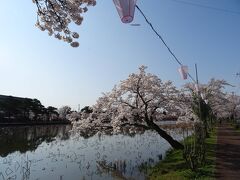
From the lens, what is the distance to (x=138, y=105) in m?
19.5

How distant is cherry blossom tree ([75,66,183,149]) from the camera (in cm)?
1853

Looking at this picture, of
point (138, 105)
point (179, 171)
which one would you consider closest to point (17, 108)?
point (138, 105)

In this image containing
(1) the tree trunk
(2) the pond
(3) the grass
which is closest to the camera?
(3) the grass

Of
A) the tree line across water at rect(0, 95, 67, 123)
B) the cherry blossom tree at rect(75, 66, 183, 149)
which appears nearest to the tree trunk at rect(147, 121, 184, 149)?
the cherry blossom tree at rect(75, 66, 183, 149)

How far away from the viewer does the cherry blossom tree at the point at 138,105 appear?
1853 centimetres

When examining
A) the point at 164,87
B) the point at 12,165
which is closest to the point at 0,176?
the point at 12,165

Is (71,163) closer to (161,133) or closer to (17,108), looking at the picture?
(161,133)

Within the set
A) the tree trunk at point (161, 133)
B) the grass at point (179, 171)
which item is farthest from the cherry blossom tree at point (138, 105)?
the grass at point (179, 171)

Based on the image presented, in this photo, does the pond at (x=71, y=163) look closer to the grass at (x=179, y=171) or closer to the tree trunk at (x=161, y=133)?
the grass at (x=179, y=171)

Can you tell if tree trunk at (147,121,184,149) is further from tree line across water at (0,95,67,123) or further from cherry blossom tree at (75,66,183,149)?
tree line across water at (0,95,67,123)

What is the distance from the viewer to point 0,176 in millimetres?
13609

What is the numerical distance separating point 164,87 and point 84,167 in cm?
Answer: 791

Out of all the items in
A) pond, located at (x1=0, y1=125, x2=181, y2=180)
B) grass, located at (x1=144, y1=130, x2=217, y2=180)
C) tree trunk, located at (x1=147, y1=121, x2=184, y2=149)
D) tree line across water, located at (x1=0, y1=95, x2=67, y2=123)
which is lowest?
pond, located at (x1=0, y1=125, x2=181, y2=180)

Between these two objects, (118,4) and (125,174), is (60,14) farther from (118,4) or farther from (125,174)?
(125,174)
